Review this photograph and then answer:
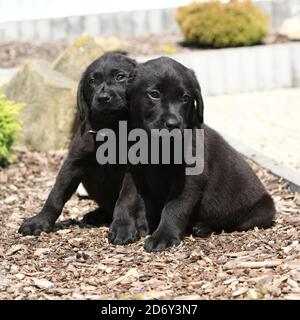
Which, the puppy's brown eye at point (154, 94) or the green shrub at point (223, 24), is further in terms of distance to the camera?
the green shrub at point (223, 24)

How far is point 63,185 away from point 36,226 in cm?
40

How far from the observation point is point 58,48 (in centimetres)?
1622

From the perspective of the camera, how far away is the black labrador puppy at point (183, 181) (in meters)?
5.57

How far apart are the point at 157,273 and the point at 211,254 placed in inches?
21.8

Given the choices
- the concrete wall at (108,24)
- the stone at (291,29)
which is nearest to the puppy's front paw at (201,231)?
the stone at (291,29)

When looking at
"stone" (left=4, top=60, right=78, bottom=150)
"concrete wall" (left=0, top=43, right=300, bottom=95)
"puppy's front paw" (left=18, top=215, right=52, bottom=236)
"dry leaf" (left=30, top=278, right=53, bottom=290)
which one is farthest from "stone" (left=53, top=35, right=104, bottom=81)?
"dry leaf" (left=30, top=278, right=53, bottom=290)

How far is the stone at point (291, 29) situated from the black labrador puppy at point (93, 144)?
10781 millimetres

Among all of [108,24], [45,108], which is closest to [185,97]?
[45,108]

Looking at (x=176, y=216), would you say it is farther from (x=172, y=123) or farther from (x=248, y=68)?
(x=248, y=68)

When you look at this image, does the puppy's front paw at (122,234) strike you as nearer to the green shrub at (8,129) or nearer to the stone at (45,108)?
the green shrub at (8,129)

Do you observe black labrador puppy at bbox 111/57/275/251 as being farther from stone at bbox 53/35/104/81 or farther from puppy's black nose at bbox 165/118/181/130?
A: stone at bbox 53/35/104/81

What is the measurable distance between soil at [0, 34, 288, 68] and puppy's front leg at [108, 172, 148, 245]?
30.8ft

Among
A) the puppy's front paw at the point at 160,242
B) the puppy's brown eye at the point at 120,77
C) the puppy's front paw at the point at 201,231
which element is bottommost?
the puppy's front paw at the point at 201,231
